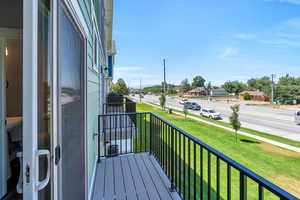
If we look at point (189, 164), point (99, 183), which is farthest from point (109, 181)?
point (189, 164)

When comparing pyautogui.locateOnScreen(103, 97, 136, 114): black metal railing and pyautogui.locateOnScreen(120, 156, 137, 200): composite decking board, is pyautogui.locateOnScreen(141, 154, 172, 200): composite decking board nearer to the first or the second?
pyautogui.locateOnScreen(120, 156, 137, 200): composite decking board

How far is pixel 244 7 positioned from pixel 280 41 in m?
24.5

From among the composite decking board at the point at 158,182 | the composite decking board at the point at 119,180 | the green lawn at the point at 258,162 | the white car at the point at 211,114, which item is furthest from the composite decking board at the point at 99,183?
the white car at the point at 211,114

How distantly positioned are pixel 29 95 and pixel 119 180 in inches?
82.1

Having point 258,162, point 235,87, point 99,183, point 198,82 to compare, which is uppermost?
point 198,82

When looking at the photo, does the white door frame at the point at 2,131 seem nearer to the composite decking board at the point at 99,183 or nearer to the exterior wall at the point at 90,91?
the exterior wall at the point at 90,91

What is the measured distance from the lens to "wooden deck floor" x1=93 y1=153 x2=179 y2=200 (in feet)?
6.42

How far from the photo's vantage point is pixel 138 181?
7.38 feet

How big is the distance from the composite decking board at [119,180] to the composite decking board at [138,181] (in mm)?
174

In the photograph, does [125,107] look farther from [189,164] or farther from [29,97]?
[29,97]

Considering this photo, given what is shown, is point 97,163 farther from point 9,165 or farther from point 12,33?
point 12,33

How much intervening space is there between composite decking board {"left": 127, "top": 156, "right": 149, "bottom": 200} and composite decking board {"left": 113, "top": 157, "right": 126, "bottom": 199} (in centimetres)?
17

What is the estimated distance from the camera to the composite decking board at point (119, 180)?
198 centimetres

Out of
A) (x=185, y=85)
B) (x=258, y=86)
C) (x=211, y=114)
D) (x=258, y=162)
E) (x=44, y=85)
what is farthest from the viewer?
(x=185, y=85)
